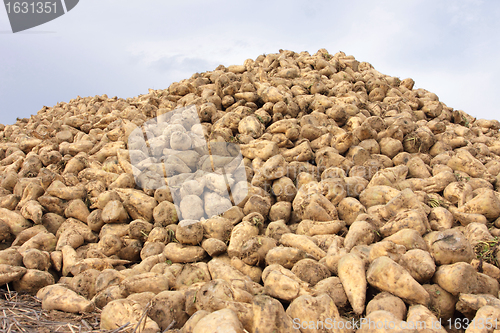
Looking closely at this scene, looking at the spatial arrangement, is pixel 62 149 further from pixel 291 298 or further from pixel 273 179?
pixel 291 298

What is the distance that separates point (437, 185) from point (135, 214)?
189 inches

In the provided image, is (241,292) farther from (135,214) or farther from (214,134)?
(214,134)

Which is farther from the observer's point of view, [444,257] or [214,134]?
[214,134]

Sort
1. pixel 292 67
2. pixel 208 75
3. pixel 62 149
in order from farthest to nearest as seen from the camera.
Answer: pixel 208 75
pixel 292 67
pixel 62 149

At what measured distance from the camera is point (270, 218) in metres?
4.96

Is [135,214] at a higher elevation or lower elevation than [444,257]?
higher

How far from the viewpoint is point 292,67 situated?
332 inches

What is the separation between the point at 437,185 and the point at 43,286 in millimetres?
5784

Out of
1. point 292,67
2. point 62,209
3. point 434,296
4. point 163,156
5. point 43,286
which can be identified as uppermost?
point 292,67

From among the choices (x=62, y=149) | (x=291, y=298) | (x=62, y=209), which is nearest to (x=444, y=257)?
(x=291, y=298)

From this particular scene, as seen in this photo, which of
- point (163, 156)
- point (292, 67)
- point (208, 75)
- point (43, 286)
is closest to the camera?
point (43, 286)

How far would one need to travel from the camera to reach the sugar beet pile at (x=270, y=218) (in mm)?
3213

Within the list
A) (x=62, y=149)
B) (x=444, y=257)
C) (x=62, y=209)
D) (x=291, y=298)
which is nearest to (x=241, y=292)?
(x=291, y=298)

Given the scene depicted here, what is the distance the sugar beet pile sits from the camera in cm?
321
